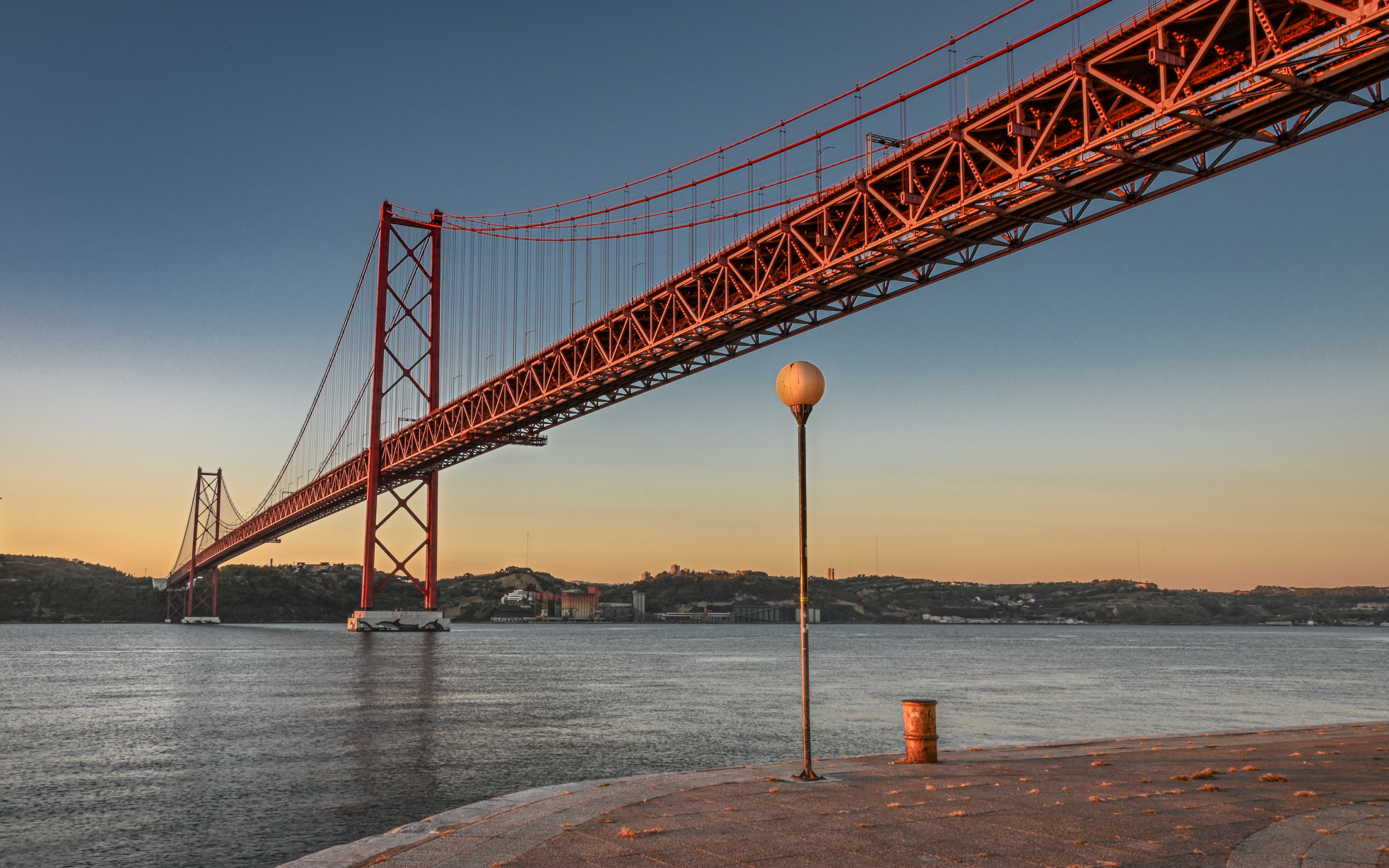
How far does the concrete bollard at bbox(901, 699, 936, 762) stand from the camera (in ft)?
34.6

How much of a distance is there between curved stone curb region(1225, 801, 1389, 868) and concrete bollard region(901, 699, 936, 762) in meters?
3.54

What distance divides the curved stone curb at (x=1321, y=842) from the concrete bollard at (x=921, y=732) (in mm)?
3536

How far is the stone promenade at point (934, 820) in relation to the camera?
21.5 ft

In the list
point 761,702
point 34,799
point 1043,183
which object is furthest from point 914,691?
point 34,799

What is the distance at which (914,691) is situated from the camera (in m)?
32.6

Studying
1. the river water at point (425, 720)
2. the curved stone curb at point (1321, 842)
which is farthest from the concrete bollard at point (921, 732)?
the river water at point (425, 720)

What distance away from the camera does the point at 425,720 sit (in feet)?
72.5

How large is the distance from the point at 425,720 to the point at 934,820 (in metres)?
16.7

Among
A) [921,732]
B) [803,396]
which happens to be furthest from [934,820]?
[803,396]

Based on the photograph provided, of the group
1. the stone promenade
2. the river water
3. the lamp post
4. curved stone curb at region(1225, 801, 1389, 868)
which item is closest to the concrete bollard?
the stone promenade

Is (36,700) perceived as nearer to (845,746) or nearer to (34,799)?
(34,799)

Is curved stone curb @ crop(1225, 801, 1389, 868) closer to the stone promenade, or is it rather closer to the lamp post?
the stone promenade

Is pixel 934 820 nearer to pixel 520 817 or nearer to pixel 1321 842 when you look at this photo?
pixel 1321 842

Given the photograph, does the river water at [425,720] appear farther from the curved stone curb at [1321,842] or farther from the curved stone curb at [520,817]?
the curved stone curb at [1321,842]
